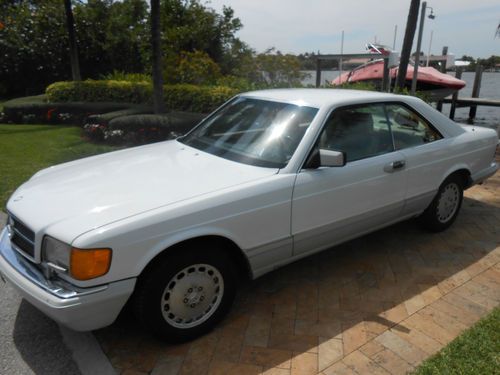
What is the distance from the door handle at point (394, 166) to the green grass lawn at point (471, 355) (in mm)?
1378

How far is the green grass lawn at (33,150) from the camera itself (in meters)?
6.70

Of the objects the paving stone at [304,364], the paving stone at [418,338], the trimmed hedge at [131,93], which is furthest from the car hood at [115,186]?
the trimmed hedge at [131,93]

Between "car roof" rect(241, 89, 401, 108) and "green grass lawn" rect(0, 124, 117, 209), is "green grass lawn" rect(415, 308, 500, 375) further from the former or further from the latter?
"green grass lawn" rect(0, 124, 117, 209)

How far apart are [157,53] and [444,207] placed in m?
7.10

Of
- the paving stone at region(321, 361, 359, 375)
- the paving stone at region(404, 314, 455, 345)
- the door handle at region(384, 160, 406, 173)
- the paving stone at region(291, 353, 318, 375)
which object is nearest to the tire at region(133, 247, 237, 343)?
the paving stone at region(291, 353, 318, 375)

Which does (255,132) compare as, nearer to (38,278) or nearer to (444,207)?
(38,278)

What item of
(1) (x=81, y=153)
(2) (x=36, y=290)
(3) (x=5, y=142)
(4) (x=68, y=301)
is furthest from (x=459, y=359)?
(3) (x=5, y=142)

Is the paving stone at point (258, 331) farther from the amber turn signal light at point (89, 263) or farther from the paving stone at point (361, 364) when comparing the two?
the amber turn signal light at point (89, 263)

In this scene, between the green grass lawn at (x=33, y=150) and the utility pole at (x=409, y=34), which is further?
the utility pole at (x=409, y=34)

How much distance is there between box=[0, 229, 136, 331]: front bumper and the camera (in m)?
2.40

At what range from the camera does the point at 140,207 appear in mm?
2645

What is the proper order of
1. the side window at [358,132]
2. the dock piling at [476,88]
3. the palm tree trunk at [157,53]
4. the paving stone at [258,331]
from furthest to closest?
the dock piling at [476,88] → the palm tree trunk at [157,53] → the side window at [358,132] → the paving stone at [258,331]

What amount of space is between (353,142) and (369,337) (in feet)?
5.16

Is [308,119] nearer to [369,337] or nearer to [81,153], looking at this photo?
[369,337]
